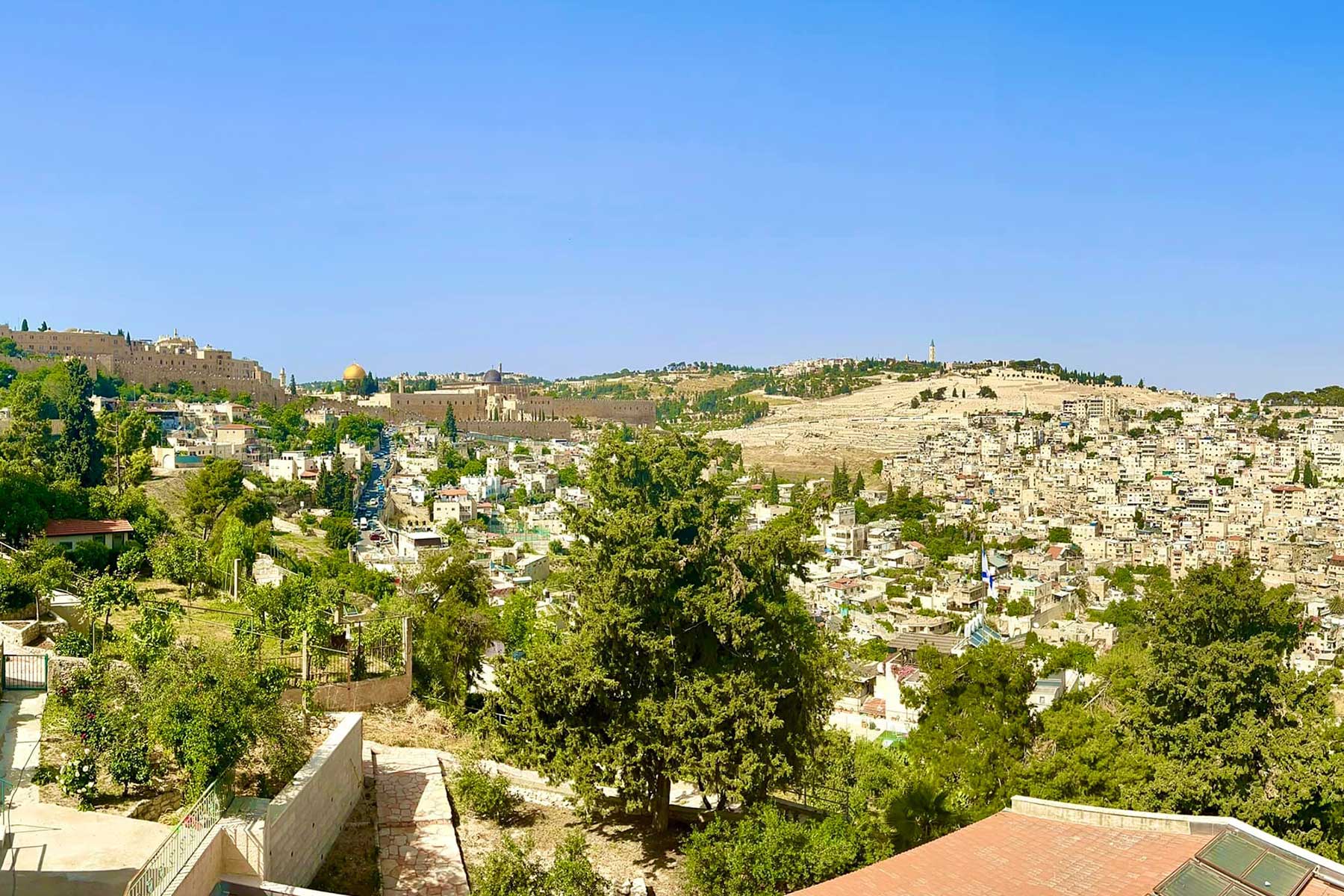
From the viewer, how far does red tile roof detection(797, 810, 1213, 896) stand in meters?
5.36

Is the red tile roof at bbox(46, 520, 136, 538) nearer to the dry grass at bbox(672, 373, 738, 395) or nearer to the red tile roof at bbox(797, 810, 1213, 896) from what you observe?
the red tile roof at bbox(797, 810, 1213, 896)

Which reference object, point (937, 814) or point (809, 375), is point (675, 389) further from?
point (937, 814)

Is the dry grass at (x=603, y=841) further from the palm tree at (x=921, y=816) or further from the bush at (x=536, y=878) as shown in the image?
the palm tree at (x=921, y=816)

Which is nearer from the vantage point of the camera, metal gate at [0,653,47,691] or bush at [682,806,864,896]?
bush at [682,806,864,896]

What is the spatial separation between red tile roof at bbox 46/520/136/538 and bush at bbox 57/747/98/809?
11311 mm

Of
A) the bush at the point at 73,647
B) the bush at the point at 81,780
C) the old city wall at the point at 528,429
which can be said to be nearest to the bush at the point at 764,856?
the bush at the point at 81,780

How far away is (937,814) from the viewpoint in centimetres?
923

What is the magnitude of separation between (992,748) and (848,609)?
31.8 m

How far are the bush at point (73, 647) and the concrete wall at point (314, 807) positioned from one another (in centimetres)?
291

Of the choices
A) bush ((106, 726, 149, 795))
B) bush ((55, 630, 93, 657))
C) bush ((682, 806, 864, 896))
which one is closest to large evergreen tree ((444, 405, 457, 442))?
bush ((55, 630, 93, 657))

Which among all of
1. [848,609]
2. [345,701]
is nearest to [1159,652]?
[345,701]

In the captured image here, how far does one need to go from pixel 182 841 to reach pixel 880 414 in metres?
119

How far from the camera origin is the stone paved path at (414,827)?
7.09 m

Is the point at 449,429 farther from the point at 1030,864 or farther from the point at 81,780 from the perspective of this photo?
the point at 1030,864
